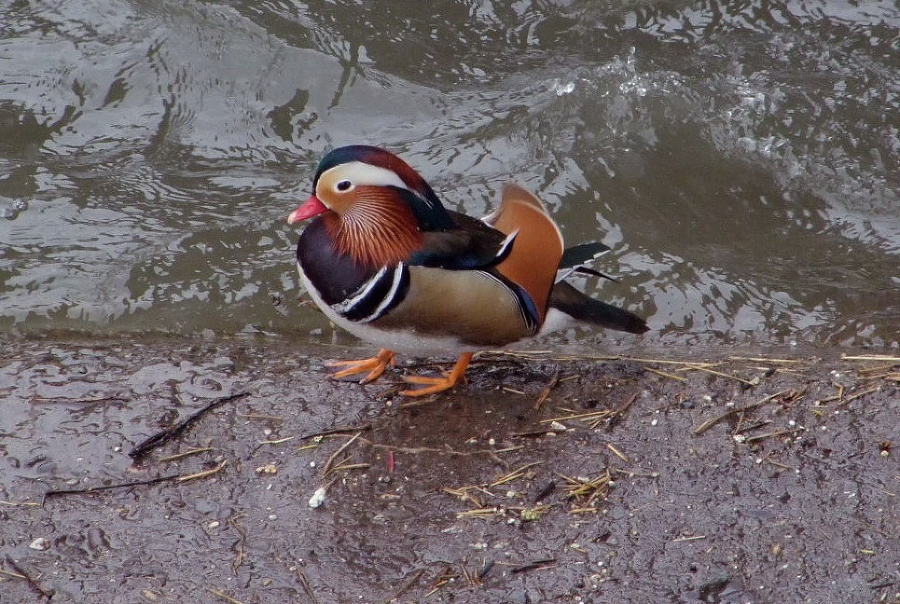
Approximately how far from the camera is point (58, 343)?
14.9ft

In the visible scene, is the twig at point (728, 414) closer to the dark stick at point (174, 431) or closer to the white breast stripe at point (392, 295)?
the white breast stripe at point (392, 295)

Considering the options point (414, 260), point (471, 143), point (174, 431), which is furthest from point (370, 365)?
point (471, 143)

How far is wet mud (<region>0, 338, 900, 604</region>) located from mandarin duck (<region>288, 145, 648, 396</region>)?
35 cm

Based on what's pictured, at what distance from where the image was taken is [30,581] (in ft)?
9.89

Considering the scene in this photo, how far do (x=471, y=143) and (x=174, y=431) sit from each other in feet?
10.5

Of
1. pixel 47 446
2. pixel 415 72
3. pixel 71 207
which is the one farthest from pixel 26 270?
pixel 415 72

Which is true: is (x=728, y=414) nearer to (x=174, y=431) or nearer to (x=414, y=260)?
(x=414, y=260)

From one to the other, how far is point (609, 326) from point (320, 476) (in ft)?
4.77

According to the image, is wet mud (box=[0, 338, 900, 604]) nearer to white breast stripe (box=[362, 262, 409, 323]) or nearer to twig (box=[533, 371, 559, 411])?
twig (box=[533, 371, 559, 411])

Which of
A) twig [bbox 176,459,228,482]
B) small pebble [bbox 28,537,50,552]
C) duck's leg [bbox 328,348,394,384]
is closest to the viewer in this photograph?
small pebble [bbox 28,537,50,552]

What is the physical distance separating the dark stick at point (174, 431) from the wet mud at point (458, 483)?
0.03 metres

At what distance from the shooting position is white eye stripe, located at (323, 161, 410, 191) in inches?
145

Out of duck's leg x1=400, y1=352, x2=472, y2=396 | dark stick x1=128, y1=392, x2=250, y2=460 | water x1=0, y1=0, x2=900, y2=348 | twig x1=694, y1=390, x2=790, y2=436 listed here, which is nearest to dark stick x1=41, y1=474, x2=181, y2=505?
dark stick x1=128, y1=392, x2=250, y2=460

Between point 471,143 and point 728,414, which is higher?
point 471,143
